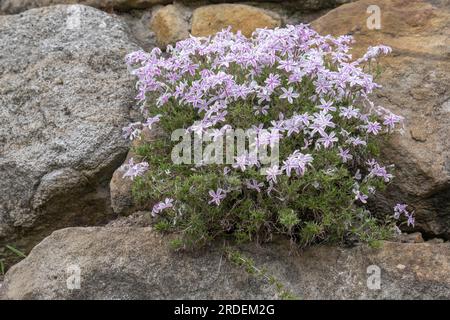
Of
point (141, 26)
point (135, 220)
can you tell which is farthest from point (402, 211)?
point (141, 26)

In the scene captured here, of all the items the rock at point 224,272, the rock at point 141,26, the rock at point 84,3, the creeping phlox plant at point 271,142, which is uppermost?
the rock at point 84,3

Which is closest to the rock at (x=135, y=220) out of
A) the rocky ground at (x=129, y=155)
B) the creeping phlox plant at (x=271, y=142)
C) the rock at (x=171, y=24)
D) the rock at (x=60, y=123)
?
the rocky ground at (x=129, y=155)

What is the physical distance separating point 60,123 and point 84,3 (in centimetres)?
117

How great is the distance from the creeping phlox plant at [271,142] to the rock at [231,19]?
78 cm

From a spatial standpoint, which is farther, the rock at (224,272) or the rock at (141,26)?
the rock at (141,26)

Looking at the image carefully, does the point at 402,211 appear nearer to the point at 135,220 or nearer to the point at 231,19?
the point at 135,220

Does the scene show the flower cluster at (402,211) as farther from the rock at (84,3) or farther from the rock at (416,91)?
the rock at (84,3)

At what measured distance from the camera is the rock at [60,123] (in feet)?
12.7

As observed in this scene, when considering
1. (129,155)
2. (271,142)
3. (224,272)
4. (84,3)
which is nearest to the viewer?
(271,142)

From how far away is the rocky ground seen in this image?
304cm

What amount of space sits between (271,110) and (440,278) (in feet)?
3.46

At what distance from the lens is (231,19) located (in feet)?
14.4

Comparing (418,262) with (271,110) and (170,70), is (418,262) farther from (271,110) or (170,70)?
(170,70)

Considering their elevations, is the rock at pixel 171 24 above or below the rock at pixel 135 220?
above
